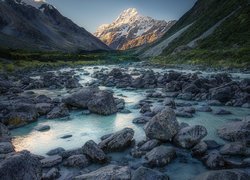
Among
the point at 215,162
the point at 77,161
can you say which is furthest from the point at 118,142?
the point at 215,162

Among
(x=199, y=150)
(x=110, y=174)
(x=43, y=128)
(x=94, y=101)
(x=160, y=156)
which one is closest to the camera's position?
(x=110, y=174)

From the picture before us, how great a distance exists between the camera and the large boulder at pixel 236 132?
11.5 metres

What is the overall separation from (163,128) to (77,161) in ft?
12.1

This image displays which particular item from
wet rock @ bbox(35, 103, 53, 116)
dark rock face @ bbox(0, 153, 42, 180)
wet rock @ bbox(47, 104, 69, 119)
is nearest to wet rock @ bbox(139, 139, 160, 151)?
dark rock face @ bbox(0, 153, 42, 180)

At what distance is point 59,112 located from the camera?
17703mm

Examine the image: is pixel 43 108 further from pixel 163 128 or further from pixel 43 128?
pixel 163 128

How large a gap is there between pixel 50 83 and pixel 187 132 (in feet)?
83.2

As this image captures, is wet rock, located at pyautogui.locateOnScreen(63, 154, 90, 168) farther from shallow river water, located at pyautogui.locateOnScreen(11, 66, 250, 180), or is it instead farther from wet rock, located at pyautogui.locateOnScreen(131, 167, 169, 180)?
wet rock, located at pyautogui.locateOnScreen(131, 167, 169, 180)

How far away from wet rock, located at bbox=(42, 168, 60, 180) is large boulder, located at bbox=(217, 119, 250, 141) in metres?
6.94

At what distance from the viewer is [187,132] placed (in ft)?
37.8

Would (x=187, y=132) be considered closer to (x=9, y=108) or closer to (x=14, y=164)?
(x=14, y=164)

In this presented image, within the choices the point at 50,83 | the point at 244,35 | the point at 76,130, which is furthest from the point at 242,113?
the point at 244,35

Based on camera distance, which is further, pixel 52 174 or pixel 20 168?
pixel 52 174

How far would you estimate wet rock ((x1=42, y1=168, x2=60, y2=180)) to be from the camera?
356 inches
